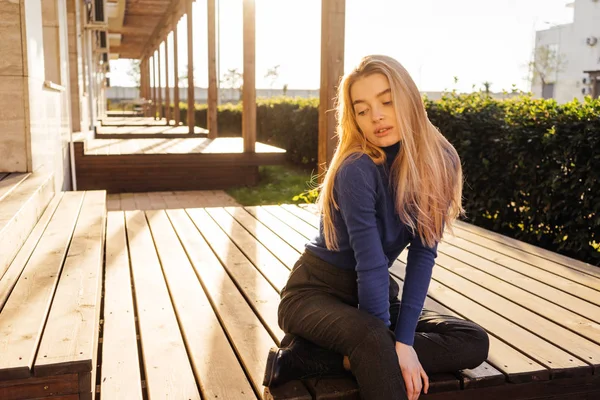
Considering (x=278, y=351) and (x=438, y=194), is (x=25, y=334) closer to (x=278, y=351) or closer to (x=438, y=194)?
(x=278, y=351)

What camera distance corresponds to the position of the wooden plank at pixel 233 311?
218 centimetres

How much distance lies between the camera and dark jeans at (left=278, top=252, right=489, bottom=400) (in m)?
1.78

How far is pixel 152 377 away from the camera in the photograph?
203 cm

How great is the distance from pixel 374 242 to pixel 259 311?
900 millimetres

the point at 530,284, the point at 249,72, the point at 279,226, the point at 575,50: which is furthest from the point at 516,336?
the point at 575,50

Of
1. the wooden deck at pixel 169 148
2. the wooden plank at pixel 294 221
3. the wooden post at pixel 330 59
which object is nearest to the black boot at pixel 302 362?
the wooden plank at pixel 294 221

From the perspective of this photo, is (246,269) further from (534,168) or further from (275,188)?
(275,188)

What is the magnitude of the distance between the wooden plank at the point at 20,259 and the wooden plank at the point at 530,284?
2.21 metres

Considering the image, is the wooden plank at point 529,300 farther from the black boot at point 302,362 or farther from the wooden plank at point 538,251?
the black boot at point 302,362

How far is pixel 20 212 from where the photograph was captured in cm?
284

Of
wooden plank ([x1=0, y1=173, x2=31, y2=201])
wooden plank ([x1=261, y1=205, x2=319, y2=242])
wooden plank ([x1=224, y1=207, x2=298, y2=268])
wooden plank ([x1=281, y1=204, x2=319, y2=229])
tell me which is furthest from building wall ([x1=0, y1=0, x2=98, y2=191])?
wooden plank ([x1=281, y1=204, x2=319, y2=229])

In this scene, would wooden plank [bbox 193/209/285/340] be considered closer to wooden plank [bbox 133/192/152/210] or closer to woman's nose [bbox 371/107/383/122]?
woman's nose [bbox 371/107/383/122]

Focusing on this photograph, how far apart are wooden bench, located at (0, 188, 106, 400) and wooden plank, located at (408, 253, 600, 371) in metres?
1.61

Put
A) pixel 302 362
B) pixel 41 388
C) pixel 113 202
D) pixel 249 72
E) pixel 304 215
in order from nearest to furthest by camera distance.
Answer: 1. pixel 41 388
2. pixel 302 362
3. pixel 304 215
4. pixel 249 72
5. pixel 113 202
